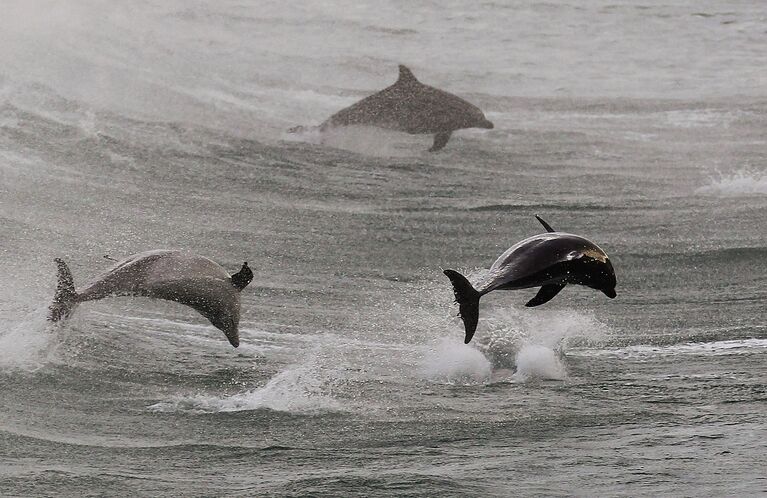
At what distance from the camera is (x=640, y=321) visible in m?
10.2

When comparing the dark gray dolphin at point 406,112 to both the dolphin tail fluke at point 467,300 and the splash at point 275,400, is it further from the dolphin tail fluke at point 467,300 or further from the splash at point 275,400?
the dolphin tail fluke at point 467,300

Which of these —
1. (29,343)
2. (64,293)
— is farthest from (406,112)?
(64,293)

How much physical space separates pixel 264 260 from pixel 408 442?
440 centimetres

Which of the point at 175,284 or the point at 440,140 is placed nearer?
the point at 175,284

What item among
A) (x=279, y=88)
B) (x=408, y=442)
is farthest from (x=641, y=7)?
(x=408, y=442)

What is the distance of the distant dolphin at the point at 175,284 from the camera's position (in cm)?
805

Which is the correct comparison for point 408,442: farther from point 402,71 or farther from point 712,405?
point 402,71

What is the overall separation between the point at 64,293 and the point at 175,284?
76 centimetres

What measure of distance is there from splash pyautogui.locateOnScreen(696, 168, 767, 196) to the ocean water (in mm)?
54

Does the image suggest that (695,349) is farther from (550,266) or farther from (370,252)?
(370,252)

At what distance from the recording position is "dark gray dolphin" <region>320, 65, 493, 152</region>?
601 inches

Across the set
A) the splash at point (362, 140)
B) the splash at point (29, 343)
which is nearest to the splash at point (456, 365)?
the splash at point (29, 343)

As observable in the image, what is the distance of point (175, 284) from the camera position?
8.05m

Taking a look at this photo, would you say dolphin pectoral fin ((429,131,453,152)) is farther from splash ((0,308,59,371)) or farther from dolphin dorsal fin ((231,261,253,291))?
dolphin dorsal fin ((231,261,253,291))
